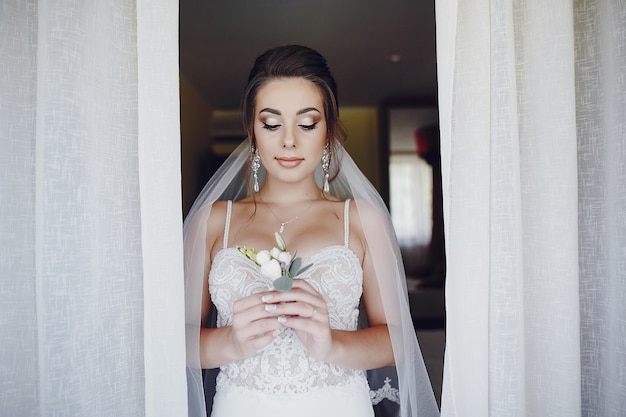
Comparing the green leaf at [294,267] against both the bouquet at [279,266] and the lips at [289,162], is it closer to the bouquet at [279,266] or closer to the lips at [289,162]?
the bouquet at [279,266]

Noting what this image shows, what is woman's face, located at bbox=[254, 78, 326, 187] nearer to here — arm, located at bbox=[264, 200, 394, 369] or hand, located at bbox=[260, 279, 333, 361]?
arm, located at bbox=[264, 200, 394, 369]

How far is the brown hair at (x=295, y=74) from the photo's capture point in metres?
1.75

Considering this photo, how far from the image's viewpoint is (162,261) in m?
1.20

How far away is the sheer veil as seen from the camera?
1487 millimetres

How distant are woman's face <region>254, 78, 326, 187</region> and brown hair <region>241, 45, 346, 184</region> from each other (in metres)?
0.03

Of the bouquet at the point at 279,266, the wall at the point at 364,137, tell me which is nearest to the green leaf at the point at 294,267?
the bouquet at the point at 279,266

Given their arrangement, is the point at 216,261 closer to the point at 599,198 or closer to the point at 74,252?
the point at 74,252

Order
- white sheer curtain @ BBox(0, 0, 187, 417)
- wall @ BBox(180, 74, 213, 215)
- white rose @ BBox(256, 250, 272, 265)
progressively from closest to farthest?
white sheer curtain @ BBox(0, 0, 187, 417)
white rose @ BBox(256, 250, 272, 265)
wall @ BBox(180, 74, 213, 215)

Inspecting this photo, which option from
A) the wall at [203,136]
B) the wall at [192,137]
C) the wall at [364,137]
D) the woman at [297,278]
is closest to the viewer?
the woman at [297,278]

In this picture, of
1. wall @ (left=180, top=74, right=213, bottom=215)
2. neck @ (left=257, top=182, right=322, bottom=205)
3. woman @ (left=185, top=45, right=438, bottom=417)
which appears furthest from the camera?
wall @ (left=180, top=74, right=213, bottom=215)

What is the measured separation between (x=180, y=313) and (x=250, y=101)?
0.88 metres

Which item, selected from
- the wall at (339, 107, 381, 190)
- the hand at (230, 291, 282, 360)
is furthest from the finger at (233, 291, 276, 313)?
the wall at (339, 107, 381, 190)

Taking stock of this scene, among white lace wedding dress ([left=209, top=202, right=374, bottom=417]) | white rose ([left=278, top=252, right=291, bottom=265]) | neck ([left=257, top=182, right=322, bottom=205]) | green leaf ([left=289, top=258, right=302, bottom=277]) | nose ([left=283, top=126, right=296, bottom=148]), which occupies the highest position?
nose ([left=283, top=126, right=296, bottom=148])

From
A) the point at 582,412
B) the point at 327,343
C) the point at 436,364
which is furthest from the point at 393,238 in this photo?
the point at 436,364
